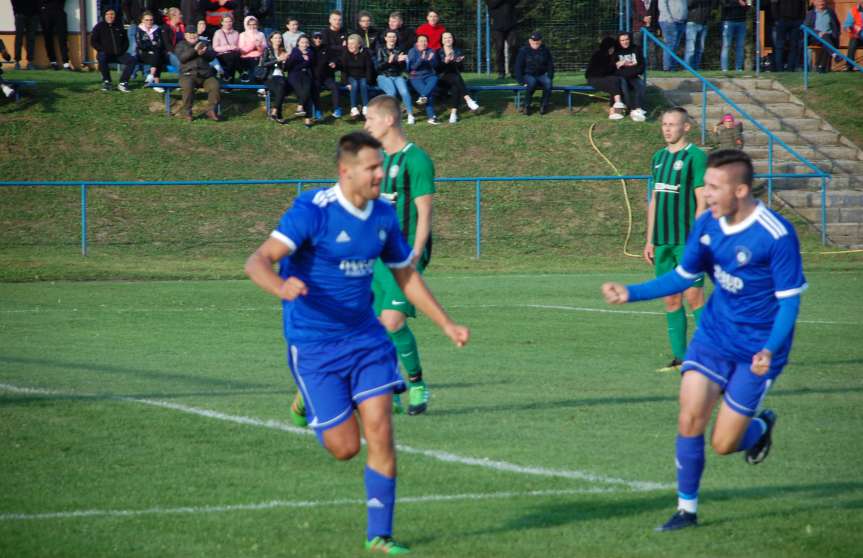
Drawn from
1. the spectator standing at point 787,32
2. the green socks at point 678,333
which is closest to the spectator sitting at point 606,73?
the spectator standing at point 787,32

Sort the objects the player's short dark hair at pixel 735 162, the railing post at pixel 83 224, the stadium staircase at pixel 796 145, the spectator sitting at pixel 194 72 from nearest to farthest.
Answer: the player's short dark hair at pixel 735 162 → the railing post at pixel 83 224 → the stadium staircase at pixel 796 145 → the spectator sitting at pixel 194 72

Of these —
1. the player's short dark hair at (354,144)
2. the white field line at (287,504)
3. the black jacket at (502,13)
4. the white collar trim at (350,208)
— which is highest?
the black jacket at (502,13)

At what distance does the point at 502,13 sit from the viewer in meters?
30.6

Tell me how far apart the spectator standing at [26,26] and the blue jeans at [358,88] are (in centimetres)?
861

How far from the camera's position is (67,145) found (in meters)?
26.8

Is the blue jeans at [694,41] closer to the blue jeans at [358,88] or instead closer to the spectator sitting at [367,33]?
the spectator sitting at [367,33]

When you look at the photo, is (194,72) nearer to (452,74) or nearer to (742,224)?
(452,74)

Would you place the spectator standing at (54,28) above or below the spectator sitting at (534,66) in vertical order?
above

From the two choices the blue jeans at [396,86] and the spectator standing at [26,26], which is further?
the spectator standing at [26,26]

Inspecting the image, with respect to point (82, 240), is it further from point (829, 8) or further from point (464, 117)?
point (829, 8)

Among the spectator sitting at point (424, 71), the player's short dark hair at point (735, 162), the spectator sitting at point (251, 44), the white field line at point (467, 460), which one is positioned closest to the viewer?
the player's short dark hair at point (735, 162)

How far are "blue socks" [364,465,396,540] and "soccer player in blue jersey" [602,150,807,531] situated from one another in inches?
55.1

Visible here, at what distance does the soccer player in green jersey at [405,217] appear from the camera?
9.05m

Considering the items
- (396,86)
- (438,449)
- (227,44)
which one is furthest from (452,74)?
(438,449)
